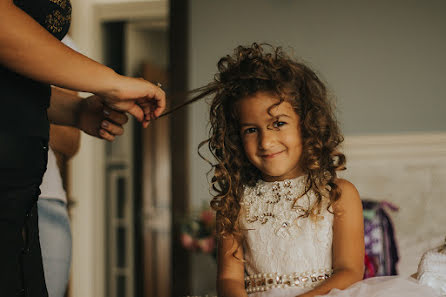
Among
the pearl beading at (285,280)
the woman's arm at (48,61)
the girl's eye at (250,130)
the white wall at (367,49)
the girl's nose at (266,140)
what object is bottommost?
the pearl beading at (285,280)

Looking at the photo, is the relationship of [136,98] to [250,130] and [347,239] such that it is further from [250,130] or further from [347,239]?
[347,239]

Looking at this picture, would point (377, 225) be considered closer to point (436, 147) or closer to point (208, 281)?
point (436, 147)

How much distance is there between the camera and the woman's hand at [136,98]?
81cm

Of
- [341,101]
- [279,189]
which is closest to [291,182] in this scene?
[279,189]

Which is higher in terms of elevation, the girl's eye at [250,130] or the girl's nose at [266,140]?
the girl's eye at [250,130]

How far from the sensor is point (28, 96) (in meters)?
0.77

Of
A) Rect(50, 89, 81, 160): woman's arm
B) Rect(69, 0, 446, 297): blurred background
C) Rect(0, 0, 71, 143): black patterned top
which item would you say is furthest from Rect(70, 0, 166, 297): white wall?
Rect(0, 0, 71, 143): black patterned top

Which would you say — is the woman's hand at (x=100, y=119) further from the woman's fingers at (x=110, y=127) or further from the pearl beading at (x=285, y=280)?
the pearl beading at (x=285, y=280)

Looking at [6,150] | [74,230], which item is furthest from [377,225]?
[74,230]

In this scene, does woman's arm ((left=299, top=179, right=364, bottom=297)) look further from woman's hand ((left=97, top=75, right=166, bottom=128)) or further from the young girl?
woman's hand ((left=97, top=75, right=166, bottom=128))

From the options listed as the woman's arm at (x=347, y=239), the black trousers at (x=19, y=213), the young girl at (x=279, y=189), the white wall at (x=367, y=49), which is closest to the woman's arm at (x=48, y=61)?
the black trousers at (x=19, y=213)

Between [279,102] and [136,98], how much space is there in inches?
16.2

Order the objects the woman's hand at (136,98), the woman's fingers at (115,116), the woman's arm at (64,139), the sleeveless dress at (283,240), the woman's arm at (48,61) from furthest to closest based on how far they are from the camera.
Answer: the woman's arm at (64,139), the sleeveless dress at (283,240), the woman's fingers at (115,116), the woman's hand at (136,98), the woman's arm at (48,61)

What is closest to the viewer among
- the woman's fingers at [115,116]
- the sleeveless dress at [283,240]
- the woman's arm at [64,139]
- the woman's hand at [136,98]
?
the woman's hand at [136,98]
